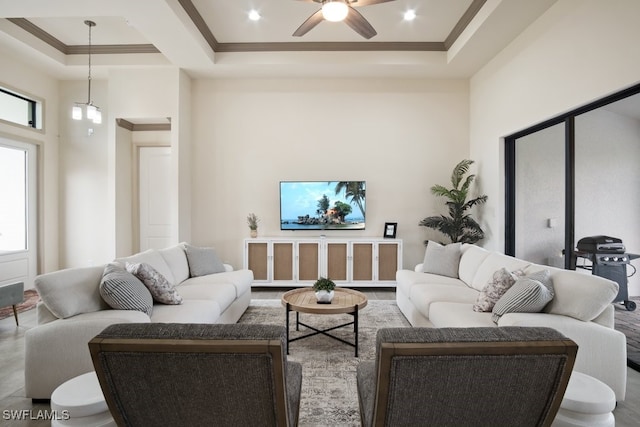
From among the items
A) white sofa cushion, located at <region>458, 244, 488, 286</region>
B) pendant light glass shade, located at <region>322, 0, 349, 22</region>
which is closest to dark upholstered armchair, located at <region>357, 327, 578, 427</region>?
white sofa cushion, located at <region>458, 244, 488, 286</region>

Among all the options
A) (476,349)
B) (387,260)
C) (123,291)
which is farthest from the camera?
(387,260)

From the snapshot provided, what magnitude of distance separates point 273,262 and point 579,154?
13.0 ft

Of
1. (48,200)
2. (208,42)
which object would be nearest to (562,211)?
(208,42)

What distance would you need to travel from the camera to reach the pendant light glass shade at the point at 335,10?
113 inches

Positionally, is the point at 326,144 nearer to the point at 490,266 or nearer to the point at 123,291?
the point at 490,266

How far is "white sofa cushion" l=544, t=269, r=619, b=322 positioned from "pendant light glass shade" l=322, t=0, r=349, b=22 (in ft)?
8.84

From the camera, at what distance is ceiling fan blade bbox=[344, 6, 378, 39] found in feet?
10.3

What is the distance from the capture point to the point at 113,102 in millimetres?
5188

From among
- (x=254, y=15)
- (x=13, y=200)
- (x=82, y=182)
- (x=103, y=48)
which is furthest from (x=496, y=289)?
(x=13, y=200)

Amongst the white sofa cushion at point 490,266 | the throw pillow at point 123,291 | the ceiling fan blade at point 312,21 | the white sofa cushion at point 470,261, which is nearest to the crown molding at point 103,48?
the ceiling fan blade at point 312,21

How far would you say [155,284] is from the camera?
9.19 feet

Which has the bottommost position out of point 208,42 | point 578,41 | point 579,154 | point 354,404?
point 354,404

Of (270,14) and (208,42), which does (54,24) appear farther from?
(270,14)

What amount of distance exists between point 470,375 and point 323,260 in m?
4.13
